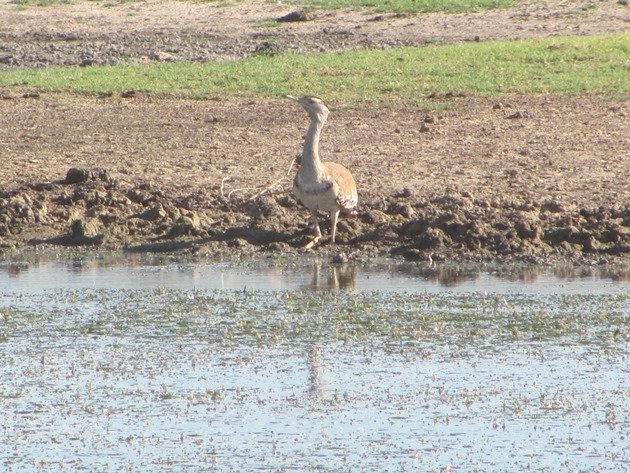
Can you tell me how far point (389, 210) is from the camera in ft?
A: 40.6

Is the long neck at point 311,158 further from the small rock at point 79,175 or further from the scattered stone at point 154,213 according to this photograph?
the small rock at point 79,175

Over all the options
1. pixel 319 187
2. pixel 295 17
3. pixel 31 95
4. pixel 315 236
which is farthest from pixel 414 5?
pixel 319 187

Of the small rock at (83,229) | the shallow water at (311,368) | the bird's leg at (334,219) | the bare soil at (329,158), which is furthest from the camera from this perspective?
the small rock at (83,229)

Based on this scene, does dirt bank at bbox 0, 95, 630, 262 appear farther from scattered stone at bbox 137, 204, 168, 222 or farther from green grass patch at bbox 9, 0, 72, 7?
green grass patch at bbox 9, 0, 72, 7

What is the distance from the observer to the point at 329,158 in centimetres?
1420

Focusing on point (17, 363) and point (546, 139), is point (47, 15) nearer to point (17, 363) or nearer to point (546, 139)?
point (546, 139)

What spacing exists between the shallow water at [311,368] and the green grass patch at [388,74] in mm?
6473

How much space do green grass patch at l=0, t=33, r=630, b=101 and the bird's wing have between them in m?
5.19

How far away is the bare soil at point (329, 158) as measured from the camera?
38.7 feet

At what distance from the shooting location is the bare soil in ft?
38.7

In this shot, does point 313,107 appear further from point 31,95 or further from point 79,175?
point 31,95

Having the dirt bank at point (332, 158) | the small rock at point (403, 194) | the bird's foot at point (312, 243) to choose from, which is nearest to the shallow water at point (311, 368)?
the bird's foot at point (312, 243)

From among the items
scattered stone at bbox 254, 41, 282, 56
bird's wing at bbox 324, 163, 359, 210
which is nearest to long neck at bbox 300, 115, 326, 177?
bird's wing at bbox 324, 163, 359, 210

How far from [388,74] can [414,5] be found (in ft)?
23.6
